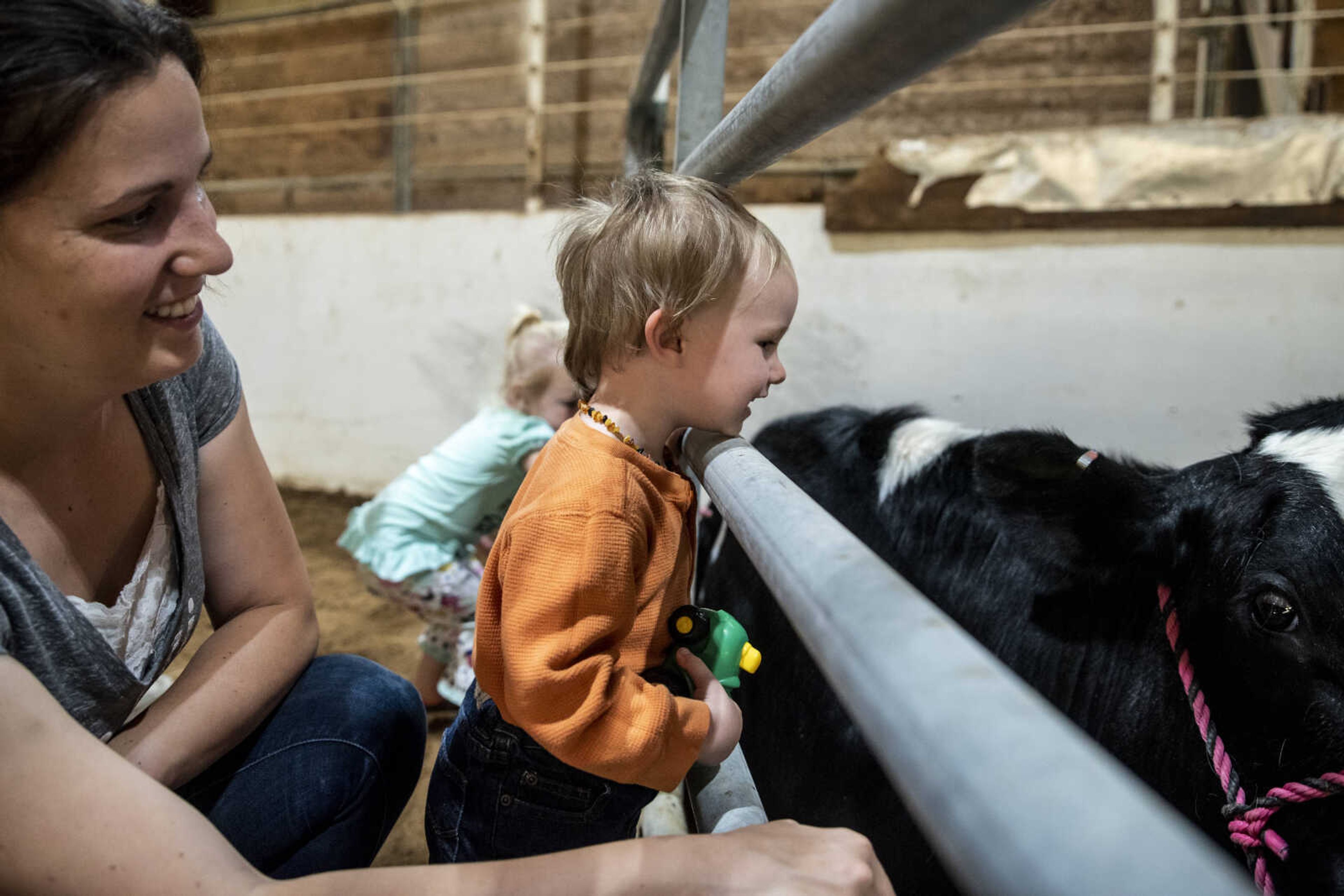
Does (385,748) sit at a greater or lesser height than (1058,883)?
lesser

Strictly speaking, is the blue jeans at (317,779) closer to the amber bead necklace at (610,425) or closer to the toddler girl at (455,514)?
the amber bead necklace at (610,425)

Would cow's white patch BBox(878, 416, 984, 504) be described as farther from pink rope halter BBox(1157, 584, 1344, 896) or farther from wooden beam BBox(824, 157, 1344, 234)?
wooden beam BBox(824, 157, 1344, 234)

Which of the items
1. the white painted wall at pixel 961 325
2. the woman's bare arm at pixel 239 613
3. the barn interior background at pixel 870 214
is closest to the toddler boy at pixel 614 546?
the woman's bare arm at pixel 239 613

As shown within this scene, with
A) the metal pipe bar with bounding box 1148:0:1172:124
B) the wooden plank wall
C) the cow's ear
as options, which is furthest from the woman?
the metal pipe bar with bounding box 1148:0:1172:124

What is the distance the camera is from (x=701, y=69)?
1.23 m

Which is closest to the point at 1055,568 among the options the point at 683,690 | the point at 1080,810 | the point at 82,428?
the point at 683,690

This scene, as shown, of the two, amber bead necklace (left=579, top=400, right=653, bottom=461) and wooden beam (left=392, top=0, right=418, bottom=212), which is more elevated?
wooden beam (left=392, top=0, right=418, bottom=212)

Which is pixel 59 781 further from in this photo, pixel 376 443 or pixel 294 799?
pixel 376 443

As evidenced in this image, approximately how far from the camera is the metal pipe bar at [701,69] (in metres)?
1.18

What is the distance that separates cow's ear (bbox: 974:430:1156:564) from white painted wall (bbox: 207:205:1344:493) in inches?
58.7

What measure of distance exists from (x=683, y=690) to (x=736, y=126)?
53 centimetres

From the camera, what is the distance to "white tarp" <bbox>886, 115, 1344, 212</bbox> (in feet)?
9.40

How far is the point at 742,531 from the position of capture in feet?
2.12

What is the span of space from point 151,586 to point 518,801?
0.44 metres
